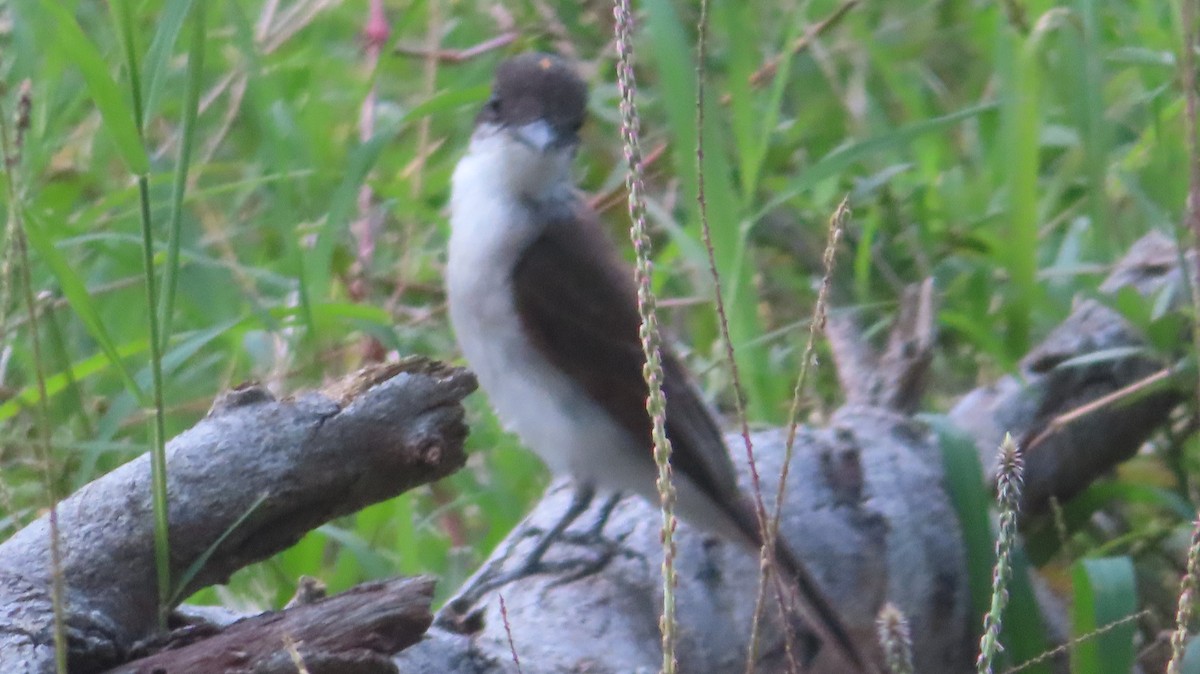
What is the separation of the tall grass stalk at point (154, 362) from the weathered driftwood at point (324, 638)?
0.11 m

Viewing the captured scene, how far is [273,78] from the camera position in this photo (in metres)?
3.79

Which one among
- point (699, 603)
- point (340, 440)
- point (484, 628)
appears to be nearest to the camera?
point (340, 440)

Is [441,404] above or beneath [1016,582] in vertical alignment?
above

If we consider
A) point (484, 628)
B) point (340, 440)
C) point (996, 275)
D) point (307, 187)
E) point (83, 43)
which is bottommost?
point (484, 628)

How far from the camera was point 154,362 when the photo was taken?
1840mm

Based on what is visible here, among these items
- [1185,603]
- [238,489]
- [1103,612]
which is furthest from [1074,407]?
[238,489]

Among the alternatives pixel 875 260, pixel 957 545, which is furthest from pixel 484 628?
pixel 875 260

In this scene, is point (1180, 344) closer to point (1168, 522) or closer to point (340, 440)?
point (1168, 522)

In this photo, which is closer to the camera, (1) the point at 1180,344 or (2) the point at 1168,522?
(1) the point at 1180,344

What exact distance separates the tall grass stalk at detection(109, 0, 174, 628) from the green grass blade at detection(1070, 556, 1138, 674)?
1354 mm

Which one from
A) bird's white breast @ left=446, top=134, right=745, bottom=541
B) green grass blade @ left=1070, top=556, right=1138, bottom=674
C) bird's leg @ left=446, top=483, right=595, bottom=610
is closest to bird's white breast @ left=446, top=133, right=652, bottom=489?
bird's white breast @ left=446, top=134, right=745, bottom=541

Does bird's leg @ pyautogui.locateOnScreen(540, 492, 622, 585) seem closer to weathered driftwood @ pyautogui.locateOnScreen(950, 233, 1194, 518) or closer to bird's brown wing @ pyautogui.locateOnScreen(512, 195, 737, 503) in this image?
bird's brown wing @ pyautogui.locateOnScreen(512, 195, 737, 503)

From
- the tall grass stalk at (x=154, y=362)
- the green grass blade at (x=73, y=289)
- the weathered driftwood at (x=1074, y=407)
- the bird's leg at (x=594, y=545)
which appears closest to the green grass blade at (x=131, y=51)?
the tall grass stalk at (x=154, y=362)

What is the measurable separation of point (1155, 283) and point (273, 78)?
2.13 metres
